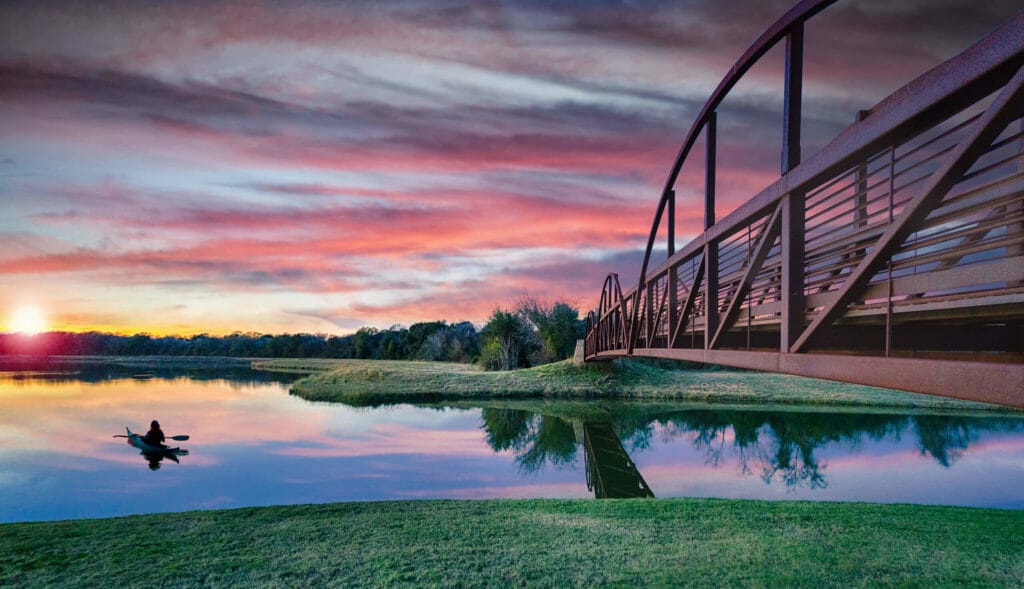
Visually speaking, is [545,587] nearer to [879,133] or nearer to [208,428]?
[879,133]

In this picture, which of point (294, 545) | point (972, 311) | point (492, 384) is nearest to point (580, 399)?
point (492, 384)

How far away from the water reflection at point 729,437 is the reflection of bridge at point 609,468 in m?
0.03

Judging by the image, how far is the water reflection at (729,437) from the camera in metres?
15.7

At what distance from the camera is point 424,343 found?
77.9 metres

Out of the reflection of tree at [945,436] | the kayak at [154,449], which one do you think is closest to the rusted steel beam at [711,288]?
the reflection of tree at [945,436]

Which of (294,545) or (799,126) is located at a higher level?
(799,126)

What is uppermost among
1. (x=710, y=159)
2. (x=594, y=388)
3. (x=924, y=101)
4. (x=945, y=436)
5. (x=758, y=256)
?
(x=710, y=159)

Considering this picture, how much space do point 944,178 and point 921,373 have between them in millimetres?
1301

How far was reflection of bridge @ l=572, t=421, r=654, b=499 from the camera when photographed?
1358 centimetres

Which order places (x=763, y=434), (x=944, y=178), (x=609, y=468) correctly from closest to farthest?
(x=944, y=178), (x=609, y=468), (x=763, y=434)

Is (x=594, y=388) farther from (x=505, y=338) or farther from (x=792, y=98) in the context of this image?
(x=792, y=98)

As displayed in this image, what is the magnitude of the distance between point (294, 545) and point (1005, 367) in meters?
7.90

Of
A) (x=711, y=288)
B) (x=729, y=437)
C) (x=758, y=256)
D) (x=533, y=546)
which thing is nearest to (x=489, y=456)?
(x=729, y=437)

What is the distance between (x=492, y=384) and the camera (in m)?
35.7
